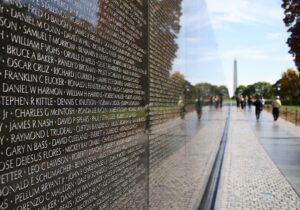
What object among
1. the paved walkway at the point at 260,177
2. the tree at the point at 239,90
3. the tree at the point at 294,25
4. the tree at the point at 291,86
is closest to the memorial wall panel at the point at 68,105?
the paved walkway at the point at 260,177

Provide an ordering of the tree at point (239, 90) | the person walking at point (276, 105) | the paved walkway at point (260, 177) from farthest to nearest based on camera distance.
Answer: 1. the tree at point (239, 90)
2. the person walking at point (276, 105)
3. the paved walkway at point (260, 177)

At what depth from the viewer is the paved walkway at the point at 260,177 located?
7.58m

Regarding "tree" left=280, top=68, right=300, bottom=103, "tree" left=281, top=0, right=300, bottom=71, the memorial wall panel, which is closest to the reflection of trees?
the memorial wall panel

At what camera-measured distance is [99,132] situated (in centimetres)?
247

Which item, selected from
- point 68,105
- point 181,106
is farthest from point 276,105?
point 68,105

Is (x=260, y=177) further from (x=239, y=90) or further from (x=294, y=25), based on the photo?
(x=239, y=90)

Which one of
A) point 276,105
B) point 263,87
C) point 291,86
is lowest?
point 276,105

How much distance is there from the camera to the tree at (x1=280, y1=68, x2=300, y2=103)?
354 feet

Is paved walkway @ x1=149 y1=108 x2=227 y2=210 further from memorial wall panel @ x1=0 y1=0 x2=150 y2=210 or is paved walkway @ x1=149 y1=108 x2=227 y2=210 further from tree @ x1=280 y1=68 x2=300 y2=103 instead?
tree @ x1=280 y1=68 x2=300 y2=103

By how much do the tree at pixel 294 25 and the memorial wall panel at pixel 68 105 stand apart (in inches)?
1689

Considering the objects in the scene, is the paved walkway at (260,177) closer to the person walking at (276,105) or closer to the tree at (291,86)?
the person walking at (276,105)

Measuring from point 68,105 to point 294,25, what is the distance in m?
45.4

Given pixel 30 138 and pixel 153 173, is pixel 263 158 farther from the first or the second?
pixel 30 138

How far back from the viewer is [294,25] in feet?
147
